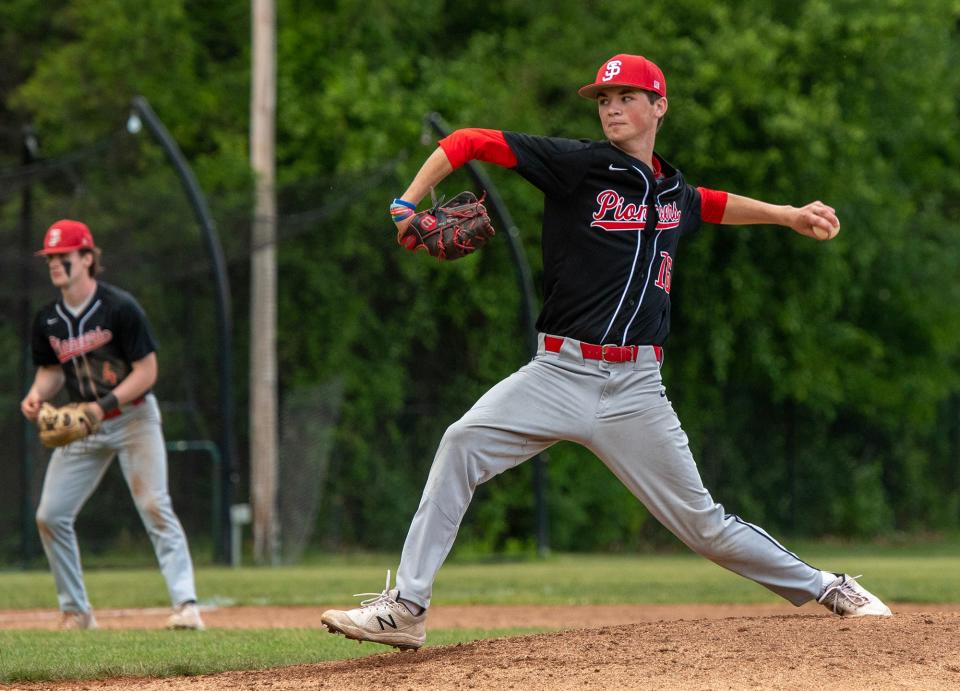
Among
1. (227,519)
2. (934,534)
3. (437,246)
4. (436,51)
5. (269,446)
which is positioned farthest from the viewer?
(934,534)

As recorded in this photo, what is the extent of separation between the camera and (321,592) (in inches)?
427

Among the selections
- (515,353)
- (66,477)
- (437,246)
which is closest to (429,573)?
(437,246)

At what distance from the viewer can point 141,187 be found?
16.4m

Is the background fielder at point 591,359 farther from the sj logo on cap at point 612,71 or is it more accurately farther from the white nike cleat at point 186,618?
the white nike cleat at point 186,618

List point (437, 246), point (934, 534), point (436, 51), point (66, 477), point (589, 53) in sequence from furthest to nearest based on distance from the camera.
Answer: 1. point (934, 534)
2. point (436, 51)
3. point (589, 53)
4. point (66, 477)
5. point (437, 246)

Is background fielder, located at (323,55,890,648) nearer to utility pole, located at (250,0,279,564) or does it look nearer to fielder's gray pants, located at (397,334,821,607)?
fielder's gray pants, located at (397,334,821,607)

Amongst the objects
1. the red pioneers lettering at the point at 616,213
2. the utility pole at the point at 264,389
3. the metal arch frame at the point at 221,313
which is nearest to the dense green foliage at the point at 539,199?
the utility pole at the point at 264,389

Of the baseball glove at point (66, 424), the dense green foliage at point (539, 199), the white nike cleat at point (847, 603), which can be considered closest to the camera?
the white nike cleat at point (847, 603)

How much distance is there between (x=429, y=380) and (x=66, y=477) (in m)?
9.44

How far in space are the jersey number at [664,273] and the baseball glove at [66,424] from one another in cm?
355

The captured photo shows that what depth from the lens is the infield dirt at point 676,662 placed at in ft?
15.7

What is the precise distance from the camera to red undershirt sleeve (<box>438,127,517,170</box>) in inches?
203

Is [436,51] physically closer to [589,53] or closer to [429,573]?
[589,53]

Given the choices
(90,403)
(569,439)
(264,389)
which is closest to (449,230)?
(569,439)
